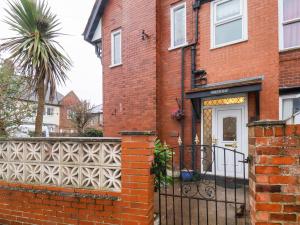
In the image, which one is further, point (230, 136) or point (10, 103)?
point (230, 136)

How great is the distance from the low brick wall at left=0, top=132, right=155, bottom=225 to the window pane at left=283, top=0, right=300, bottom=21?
18.6 ft

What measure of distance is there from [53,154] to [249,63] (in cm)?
563

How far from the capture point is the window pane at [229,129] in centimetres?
684

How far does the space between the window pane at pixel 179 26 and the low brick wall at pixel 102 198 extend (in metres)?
6.13

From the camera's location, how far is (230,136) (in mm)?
6902

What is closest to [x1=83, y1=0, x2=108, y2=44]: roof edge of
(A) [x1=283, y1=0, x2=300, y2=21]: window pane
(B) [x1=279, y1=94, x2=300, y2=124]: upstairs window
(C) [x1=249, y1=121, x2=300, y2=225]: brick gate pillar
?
(A) [x1=283, y1=0, x2=300, y2=21]: window pane

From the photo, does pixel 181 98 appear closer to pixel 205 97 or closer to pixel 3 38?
pixel 205 97

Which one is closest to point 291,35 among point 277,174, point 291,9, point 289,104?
point 291,9

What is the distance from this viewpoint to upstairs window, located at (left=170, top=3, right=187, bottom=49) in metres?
8.01

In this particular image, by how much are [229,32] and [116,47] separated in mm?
4783

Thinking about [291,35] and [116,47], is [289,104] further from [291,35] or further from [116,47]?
[116,47]

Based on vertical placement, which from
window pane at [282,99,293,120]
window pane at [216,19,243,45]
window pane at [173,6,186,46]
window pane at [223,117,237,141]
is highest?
window pane at [173,6,186,46]

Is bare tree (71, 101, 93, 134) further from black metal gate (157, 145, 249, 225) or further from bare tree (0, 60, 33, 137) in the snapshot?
black metal gate (157, 145, 249, 225)

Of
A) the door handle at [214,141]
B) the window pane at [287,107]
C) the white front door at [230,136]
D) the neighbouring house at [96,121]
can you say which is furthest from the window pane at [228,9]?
the neighbouring house at [96,121]
